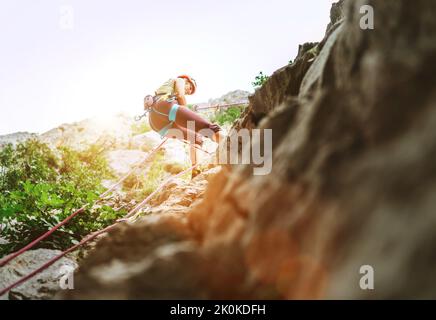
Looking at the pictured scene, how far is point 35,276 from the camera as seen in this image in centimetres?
416

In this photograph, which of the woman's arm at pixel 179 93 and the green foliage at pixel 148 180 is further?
the green foliage at pixel 148 180

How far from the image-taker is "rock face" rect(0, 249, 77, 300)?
3863mm

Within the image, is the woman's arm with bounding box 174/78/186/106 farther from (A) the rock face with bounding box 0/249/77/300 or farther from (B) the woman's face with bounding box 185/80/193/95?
Answer: (A) the rock face with bounding box 0/249/77/300

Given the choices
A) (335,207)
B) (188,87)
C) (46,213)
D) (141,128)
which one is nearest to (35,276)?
(46,213)

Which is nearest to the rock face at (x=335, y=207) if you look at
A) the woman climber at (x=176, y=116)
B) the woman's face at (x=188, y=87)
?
the woman climber at (x=176, y=116)

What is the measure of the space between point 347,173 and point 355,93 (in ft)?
1.52

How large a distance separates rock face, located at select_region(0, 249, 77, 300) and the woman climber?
3356 millimetres

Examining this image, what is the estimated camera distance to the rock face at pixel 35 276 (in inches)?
152

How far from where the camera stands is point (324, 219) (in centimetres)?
139

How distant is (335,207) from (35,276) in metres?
4.44

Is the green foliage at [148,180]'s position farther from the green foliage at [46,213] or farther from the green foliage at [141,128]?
the green foliage at [141,128]

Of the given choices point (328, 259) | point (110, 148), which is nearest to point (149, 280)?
point (328, 259)

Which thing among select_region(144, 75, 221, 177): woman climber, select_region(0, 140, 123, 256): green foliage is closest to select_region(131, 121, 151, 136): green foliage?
select_region(0, 140, 123, 256): green foliage

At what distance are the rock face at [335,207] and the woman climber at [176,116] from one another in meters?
4.40
